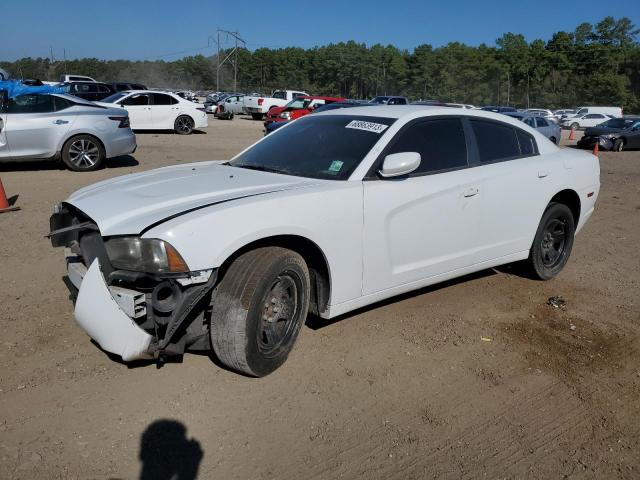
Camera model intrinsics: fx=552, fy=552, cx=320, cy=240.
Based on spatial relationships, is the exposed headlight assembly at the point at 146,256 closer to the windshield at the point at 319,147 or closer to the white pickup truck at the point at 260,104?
the windshield at the point at 319,147

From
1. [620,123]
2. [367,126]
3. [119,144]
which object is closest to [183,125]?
[119,144]

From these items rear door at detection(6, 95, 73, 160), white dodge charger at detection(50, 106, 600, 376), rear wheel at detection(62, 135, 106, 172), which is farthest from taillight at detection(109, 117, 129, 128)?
white dodge charger at detection(50, 106, 600, 376)

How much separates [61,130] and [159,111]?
10.3 m

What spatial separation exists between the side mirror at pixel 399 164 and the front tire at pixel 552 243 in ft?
6.41

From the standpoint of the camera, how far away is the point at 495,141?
4664mm

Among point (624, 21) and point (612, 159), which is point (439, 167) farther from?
point (624, 21)

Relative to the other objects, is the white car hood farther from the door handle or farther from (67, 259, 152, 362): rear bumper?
the door handle

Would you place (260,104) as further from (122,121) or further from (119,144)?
(119,144)

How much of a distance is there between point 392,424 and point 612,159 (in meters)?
18.9

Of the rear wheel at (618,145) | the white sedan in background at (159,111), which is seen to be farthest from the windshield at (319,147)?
the rear wheel at (618,145)

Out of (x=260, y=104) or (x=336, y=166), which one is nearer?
(x=336, y=166)

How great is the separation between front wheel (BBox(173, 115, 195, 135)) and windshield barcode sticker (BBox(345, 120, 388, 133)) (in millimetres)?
17605

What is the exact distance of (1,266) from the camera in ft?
16.9

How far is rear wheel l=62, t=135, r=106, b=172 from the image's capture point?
10516mm
